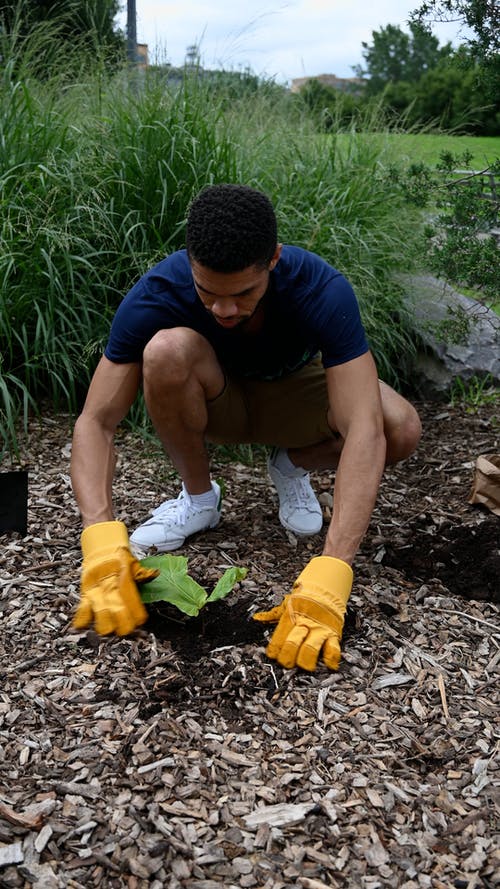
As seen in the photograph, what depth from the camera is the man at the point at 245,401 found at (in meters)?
2.09

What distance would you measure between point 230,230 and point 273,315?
44cm

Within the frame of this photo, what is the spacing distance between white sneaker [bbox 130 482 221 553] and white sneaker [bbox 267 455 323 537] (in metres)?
0.25

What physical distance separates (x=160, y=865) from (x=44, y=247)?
2.64m

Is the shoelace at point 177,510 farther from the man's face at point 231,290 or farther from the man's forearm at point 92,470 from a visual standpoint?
the man's face at point 231,290

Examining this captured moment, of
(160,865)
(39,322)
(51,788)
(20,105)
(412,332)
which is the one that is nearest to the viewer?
(160,865)

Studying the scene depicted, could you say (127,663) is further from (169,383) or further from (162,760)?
(169,383)

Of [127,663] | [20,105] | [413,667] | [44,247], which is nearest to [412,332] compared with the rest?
[44,247]

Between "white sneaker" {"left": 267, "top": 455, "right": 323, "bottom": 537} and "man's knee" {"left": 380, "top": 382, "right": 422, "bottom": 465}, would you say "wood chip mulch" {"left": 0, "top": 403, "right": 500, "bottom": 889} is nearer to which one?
"white sneaker" {"left": 267, "top": 455, "right": 323, "bottom": 537}

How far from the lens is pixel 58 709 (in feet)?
6.34

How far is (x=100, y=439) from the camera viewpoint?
2355 mm

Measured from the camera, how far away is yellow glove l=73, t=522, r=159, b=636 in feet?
7.04

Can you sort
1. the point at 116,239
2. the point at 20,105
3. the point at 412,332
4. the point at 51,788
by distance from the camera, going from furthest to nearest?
the point at 412,332
the point at 20,105
the point at 116,239
the point at 51,788

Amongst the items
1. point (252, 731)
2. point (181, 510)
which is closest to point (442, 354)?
point (181, 510)

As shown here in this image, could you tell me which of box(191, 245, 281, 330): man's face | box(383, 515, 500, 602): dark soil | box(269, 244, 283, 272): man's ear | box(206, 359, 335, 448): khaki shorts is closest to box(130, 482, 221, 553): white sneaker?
box(206, 359, 335, 448): khaki shorts
